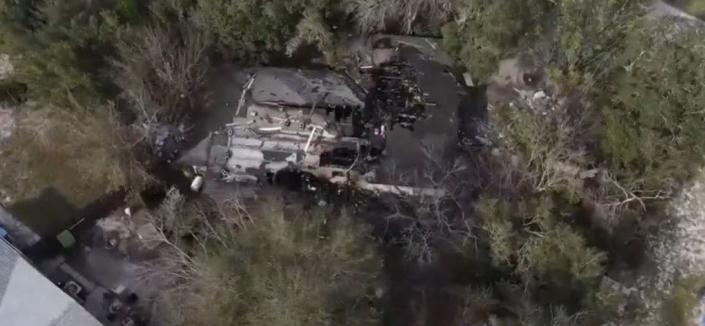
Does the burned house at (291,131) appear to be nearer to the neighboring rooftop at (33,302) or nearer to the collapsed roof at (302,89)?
the collapsed roof at (302,89)

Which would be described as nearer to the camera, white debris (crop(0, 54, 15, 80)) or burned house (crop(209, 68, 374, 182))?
burned house (crop(209, 68, 374, 182))

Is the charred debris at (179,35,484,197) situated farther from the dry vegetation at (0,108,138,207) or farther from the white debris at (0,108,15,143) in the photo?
the white debris at (0,108,15,143)

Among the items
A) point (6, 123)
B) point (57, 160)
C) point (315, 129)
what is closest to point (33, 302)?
point (57, 160)

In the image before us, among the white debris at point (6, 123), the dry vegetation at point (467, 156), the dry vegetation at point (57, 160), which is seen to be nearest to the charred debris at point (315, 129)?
the dry vegetation at point (467, 156)

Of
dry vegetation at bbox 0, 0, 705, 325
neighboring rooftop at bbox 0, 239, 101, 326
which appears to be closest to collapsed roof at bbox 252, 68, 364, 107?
dry vegetation at bbox 0, 0, 705, 325

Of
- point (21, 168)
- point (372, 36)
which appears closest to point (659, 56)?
point (372, 36)
